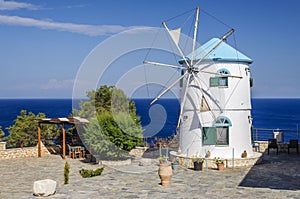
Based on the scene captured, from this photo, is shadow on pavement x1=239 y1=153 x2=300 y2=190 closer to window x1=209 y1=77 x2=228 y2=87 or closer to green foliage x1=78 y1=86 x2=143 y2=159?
window x1=209 y1=77 x2=228 y2=87

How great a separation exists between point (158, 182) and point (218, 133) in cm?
508

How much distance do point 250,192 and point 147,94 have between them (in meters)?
6.56

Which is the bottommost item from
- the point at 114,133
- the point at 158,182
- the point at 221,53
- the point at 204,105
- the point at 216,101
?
the point at 158,182

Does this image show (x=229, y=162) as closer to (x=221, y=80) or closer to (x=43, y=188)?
(x=221, y=80)

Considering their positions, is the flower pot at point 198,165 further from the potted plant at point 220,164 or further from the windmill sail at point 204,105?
the windmill sail at point 204,105

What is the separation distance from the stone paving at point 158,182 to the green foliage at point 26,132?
5.45m

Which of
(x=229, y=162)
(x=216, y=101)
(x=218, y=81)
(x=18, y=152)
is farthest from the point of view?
(x=18, y=152)

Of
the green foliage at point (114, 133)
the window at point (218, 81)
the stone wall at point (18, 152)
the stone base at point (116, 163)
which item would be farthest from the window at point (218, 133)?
the stone wall at point (18, 152)

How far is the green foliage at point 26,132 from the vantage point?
80.8ft

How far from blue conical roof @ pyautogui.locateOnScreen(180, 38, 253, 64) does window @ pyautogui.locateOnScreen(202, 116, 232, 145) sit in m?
2.79

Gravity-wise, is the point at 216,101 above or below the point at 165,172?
above

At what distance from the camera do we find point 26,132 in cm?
2530

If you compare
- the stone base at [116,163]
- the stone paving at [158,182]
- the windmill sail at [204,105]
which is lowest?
the stone paving at [158,182]

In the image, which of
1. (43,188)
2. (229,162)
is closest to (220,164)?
(229,162)
